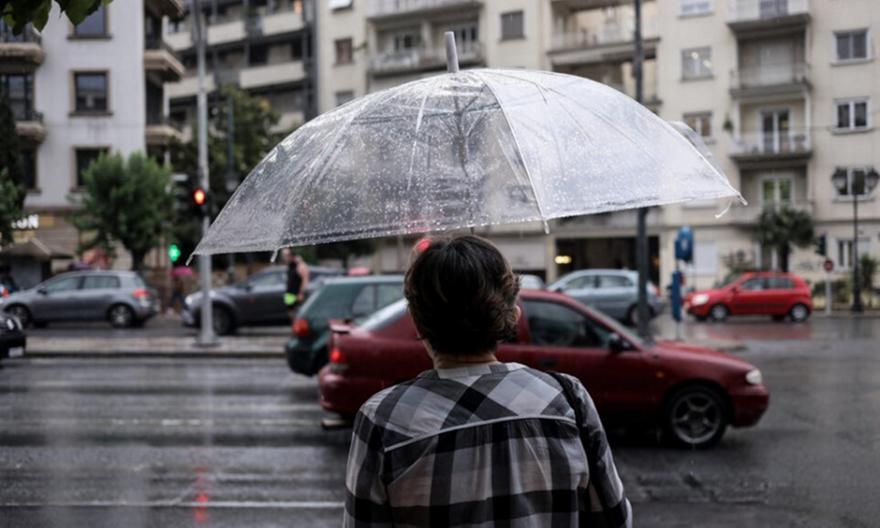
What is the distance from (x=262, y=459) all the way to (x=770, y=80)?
1378 inches

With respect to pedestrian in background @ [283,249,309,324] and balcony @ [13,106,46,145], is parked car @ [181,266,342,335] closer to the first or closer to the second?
pedestrian in background @ [283,249,309,324]

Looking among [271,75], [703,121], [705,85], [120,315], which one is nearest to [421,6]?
[705,85]

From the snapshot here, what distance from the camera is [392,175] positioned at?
307 cm

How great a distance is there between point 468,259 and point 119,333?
24.0 metres

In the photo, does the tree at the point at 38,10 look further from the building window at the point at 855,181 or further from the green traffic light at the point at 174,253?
the building window at the point at 855,181

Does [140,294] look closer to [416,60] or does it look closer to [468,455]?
[416,60]

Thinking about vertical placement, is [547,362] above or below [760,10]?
below

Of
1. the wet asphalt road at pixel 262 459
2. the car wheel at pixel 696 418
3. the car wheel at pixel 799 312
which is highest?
the car wheel at pixel 696 418

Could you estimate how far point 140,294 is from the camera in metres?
27.5

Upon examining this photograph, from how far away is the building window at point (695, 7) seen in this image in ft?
130

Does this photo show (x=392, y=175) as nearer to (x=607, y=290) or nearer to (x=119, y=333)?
(x=119, y=333)

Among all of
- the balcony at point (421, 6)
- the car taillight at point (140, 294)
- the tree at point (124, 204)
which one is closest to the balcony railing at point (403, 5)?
the balcony at point (421, 6)

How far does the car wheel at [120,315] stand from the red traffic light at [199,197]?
28.7ft

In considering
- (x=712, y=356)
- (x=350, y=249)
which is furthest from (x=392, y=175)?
(x=350, y=249)
